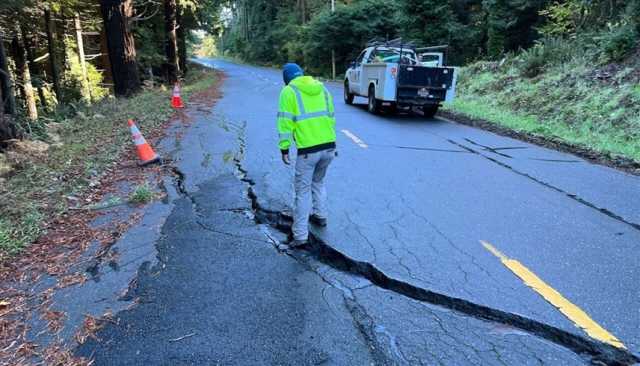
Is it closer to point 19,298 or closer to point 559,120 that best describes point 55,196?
point 19,298

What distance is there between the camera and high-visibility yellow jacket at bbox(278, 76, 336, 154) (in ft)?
14.9

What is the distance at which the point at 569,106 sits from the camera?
40.7 feet

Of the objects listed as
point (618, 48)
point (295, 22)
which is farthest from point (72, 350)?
point (295, 22)

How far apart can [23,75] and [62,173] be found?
12282 millimetres

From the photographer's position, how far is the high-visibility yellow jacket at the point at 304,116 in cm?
454

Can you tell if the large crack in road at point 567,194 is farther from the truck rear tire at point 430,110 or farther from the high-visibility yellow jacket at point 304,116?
the truck rear tire at point 430,110

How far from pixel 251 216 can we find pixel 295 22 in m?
51.6

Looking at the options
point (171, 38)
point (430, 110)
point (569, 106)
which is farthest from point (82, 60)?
point (569, 106)

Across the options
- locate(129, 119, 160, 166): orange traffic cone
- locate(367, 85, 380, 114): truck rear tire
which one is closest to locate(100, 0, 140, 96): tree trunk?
locate(367, 85, 380, 114): truck rear tire

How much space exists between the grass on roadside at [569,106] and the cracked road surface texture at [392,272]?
295 centimetres

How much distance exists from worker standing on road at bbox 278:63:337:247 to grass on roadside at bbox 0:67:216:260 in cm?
237

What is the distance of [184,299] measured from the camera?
363 centimetres

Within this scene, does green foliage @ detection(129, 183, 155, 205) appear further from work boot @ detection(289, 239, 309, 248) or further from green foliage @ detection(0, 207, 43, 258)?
work boot @ detection(289, 239, 309, 248)

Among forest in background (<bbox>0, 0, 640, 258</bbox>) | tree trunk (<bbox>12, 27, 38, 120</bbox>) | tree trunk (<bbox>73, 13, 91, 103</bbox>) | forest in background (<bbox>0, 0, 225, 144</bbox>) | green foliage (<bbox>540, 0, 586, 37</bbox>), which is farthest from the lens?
green foliage (<bbox>540, 0, 586, 37</bbox>)
